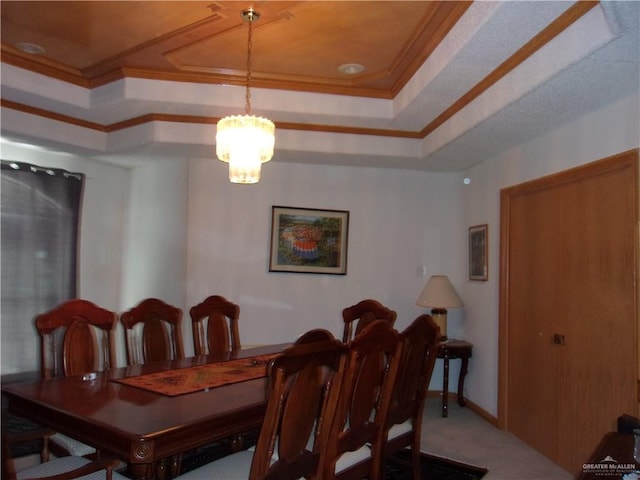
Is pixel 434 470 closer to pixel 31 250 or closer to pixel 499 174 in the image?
pixel 499 174

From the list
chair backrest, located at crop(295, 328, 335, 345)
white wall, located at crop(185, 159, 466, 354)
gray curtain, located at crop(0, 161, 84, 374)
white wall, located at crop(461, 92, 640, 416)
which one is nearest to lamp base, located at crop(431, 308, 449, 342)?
white wall, located at crop(461, 92, 640, 416)

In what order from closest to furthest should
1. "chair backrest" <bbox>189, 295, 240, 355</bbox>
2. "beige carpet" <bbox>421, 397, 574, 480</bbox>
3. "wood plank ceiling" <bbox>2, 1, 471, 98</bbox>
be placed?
1. "wood plank ceiling" <bbox>2, 1, 471, 98</bbox>
2. "beige carpet" <bbox>421, 397, 574, 480</bbox>
3. "chair backrest" <bbox>189, 295, 240, 355</bbox>

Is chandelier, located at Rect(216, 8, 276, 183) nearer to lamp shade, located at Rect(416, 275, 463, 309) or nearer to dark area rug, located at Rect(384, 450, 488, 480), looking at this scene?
dark area rug, located at Rect(384, 450, 488, 480)

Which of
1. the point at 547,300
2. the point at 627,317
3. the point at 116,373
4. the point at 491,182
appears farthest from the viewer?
the point at 491,182

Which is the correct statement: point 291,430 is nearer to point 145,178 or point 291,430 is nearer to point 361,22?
point 361,22

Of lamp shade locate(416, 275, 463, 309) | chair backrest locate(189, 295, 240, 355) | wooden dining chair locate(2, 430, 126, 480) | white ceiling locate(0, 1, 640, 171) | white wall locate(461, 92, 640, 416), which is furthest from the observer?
lamp shade locate(416, 275, 463, 309)

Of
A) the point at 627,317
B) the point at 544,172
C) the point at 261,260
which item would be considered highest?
the point at 544,172

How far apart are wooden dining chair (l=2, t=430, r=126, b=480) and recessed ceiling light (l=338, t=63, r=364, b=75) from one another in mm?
2771

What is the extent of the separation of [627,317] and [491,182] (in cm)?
189

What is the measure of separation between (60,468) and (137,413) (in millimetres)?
454

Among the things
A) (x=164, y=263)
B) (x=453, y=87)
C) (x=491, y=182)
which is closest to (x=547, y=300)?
(x=491, y=182)

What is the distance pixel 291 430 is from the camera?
1849 mm

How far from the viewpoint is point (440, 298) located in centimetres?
466

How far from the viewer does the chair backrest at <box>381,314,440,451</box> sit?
2.52 metres
